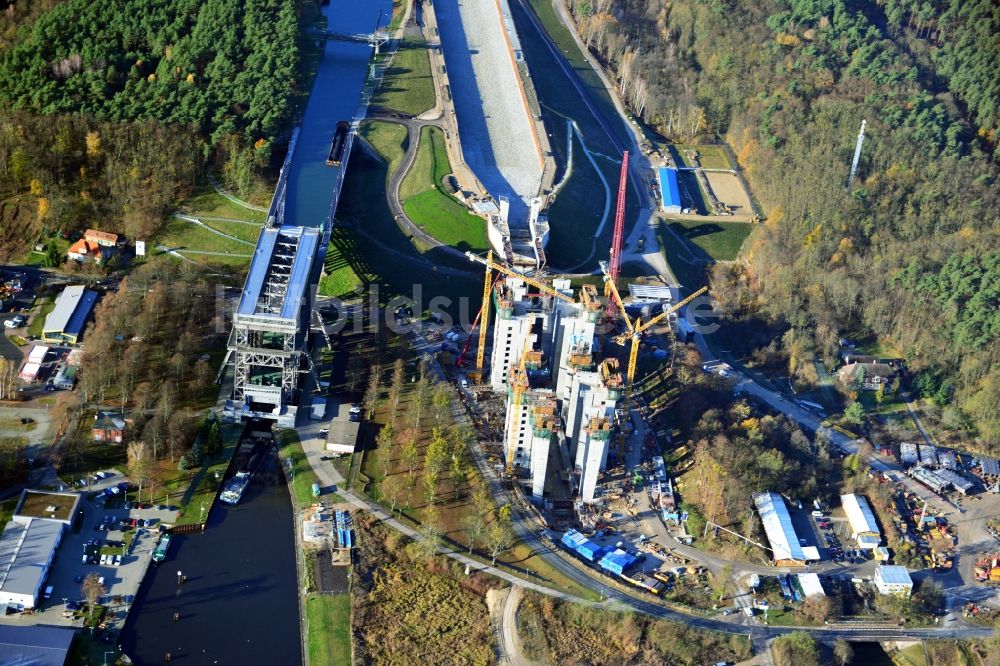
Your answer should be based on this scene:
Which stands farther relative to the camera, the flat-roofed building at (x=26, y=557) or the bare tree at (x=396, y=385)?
the bare tree at (x=396, y=385)

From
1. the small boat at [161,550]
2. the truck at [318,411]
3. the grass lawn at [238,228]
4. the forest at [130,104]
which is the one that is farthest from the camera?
the forest at [130,104]

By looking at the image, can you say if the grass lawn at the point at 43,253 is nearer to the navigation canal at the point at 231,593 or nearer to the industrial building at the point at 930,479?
the navigation canal at the point at 231,593

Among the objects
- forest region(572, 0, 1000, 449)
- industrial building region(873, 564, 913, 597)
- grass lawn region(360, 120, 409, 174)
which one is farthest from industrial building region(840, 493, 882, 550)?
grass lawn region(360, 120, 409, 174)

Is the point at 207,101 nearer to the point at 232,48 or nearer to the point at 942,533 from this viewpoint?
the point at 232,48

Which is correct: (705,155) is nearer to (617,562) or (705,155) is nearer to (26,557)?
(617,562)

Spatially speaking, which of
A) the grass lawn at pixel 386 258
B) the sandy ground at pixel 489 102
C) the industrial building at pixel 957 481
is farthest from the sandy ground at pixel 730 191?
the industrial building at pixel 957 481

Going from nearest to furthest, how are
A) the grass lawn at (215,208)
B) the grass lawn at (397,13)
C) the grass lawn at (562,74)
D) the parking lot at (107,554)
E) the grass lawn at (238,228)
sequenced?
the parking lot at (107,554) → the grass lawn at (238,228) → the grass lawn at (215,208) → the grass lawn at (562,74) → the grass lawn at (397,13)
